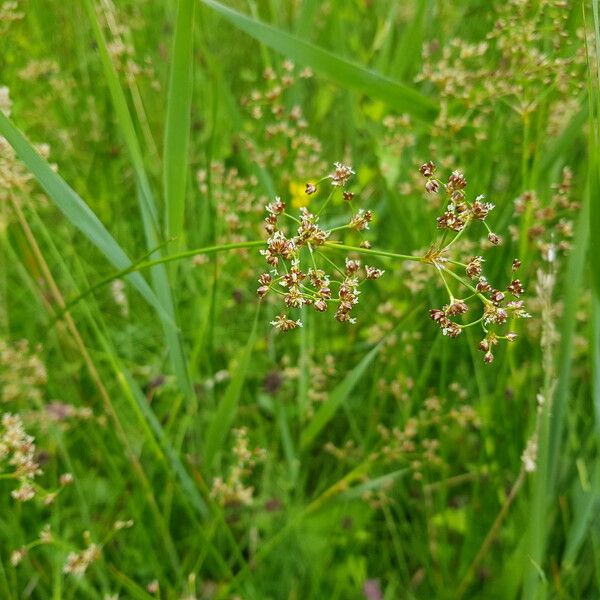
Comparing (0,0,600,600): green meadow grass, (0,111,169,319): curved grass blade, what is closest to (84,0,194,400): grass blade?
(0,0,600,600): green meadow grass

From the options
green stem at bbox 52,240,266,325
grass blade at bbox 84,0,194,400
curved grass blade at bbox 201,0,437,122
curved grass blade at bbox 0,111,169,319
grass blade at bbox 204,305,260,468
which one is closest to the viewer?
green stem at bbox 52,240,266,325

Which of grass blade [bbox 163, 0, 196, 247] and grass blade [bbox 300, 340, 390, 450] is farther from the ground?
grass blade [bbox 163, 0, 196, 247]

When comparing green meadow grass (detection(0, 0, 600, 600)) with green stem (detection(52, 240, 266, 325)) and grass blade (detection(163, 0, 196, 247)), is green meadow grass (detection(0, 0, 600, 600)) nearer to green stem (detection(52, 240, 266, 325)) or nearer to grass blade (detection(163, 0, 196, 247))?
grass blade (detection(163, 0, 196, 247))

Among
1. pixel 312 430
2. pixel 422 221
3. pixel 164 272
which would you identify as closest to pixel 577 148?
pixel 422 221

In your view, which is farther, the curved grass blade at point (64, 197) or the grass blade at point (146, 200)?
the grass blade at point (146, 200)

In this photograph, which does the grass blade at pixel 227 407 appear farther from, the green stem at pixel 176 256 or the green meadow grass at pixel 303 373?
the green stem at pixel 176 256

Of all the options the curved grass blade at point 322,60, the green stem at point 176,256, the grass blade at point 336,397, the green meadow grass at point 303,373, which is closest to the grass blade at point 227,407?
the green meadow grass at point 303,373

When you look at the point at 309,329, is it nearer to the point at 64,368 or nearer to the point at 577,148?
the point at 64,368
